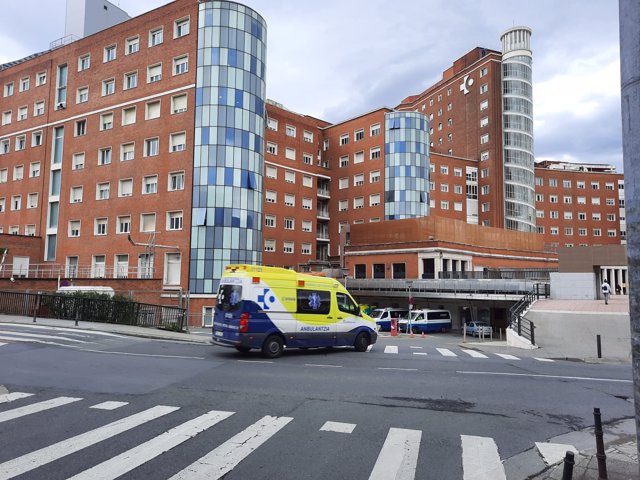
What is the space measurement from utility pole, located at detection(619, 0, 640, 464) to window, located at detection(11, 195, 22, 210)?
5964cm

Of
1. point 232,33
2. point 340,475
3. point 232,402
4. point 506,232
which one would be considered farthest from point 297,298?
point 506,232

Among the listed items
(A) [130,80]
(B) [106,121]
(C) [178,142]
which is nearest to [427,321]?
(C) [178,142]

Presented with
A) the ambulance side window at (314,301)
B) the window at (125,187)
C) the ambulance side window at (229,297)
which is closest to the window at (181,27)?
the window at (125,187)

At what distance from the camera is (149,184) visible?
43.0m

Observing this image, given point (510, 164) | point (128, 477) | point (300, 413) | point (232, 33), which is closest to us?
point (128, 477)

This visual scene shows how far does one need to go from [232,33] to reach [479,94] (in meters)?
49.3

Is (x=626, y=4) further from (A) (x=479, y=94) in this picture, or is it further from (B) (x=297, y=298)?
(A) (x=479, y=94)

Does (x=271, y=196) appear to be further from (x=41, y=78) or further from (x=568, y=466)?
(x=568, y=466)

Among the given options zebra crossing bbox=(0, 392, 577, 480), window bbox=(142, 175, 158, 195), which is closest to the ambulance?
zebra crossing bbox=(0, 392, 577, 480)

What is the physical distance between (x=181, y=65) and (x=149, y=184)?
10885 mm

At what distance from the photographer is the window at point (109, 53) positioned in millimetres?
46562

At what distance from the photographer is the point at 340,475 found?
5.24m

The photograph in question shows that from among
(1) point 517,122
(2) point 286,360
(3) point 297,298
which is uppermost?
(1) point 517,122

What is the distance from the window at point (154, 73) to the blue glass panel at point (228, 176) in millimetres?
11472
